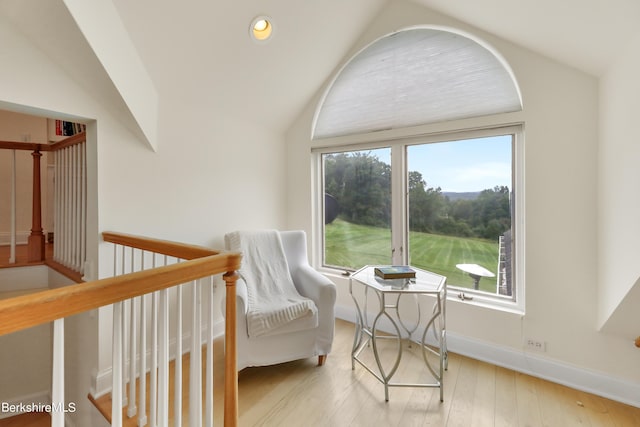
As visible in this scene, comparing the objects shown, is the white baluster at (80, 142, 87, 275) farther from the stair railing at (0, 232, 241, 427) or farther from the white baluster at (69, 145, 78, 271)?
the stair railing at (0, 232, 241, 427)

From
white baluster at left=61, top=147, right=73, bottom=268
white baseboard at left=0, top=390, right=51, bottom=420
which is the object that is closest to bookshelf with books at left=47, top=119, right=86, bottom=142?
white baluster at left=61, top=147, right=73, bottom=268

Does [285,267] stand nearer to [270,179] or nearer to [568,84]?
[270,179]

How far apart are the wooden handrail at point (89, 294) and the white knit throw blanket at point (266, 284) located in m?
0.85

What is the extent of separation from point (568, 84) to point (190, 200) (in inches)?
110

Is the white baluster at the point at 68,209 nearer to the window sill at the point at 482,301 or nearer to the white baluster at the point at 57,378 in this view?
the white baluster at the point at 57,378

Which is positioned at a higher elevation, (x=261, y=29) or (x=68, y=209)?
(x=261, y=29)

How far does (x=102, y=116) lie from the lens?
1795mm

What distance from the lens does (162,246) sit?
143 centimetres

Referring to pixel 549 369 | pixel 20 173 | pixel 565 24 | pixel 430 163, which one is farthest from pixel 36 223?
pixel 549 369

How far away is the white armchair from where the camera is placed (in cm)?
187

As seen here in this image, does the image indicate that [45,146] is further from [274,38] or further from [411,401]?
[411,401]

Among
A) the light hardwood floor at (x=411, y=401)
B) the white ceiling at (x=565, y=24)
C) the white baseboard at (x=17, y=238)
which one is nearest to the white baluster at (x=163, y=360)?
the light hardwood floor at (x=411, y=401)

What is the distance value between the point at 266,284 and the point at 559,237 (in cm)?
209

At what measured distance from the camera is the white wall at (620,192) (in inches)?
56.0
